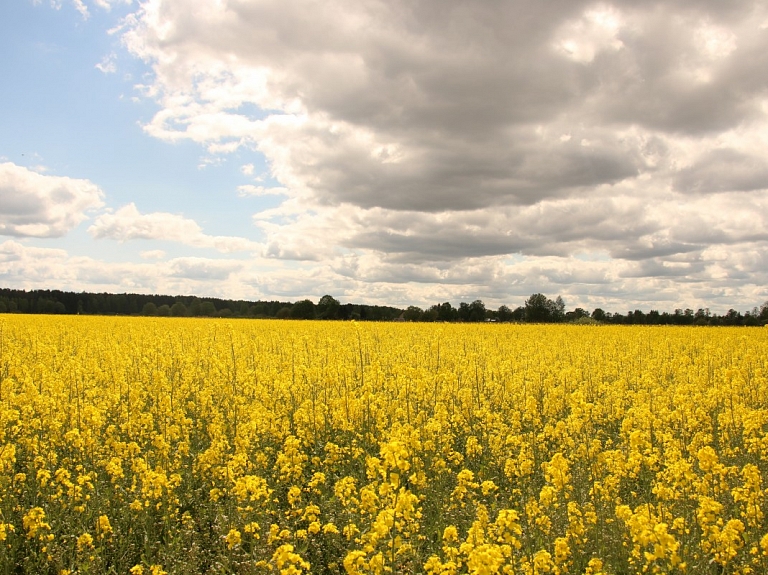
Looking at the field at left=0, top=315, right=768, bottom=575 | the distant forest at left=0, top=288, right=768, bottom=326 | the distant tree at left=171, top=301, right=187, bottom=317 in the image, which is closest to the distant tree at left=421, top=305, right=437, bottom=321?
the distant forest at left=0, top=288, right=768, bottom=326

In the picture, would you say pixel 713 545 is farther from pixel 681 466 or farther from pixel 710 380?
pixel 710 380

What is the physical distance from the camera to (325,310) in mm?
68938

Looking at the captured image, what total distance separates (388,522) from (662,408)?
7.87m

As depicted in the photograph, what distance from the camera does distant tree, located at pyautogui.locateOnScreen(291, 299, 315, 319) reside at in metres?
68.2

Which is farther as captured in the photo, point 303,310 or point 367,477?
point 303,310

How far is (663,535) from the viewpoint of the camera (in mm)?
4230

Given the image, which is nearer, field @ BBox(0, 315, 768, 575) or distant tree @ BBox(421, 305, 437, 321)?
field @ BBox(0, 315, 768, 575)

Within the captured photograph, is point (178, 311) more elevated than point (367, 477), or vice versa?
point (178, 311)

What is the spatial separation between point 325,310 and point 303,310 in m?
3.12

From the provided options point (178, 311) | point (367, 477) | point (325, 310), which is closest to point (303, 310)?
point (325, 310)

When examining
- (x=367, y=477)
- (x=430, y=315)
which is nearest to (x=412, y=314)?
(x=430, y=315)

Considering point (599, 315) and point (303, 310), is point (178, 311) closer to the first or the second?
point (303, 310)

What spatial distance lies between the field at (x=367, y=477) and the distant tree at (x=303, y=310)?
53806mm

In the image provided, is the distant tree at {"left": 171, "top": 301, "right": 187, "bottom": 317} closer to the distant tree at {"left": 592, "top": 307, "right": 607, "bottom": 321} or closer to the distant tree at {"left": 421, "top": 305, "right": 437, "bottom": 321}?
the distant tree at {"left": 421, "top": 305, "right": 437, "bottom": 321}
